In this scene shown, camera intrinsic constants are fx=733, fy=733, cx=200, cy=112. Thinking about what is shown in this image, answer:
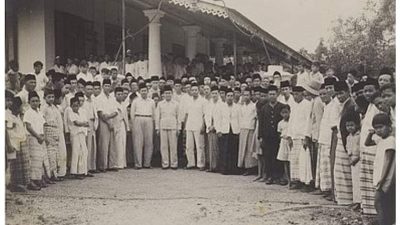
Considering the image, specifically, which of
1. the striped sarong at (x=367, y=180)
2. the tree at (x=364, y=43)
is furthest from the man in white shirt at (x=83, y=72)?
the striped sarong at (x=367, y=180)

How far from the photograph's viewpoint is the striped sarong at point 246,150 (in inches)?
133

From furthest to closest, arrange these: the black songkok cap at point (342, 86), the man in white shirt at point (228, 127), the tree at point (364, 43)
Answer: the man in white shirt at point (228, 127)
the black songkok cap at point (342, 86)
the tree at point (364, 43)

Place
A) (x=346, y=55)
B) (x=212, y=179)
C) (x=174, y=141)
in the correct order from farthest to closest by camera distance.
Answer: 1. (x=174, y=141)
2. (x=212, y=179)
3. (x=346, y=55)

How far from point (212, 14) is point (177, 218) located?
890 millimetres

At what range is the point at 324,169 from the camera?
126 inches

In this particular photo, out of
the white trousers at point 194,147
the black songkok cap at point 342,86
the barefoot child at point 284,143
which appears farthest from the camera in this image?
the white trousers at point 194,147

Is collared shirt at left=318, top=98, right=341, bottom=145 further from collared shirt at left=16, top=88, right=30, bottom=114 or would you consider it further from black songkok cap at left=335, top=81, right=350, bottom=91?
collared shirt at left=16, top=88, right=30, bottom=114

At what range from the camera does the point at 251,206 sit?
3098mm

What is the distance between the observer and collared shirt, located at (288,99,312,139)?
3.29 m

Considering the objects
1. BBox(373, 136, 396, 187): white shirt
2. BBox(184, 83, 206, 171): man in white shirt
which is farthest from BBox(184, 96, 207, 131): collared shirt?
BBox(373, 136, 396, 187): white shirt

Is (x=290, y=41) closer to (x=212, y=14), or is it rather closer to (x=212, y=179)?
(x=212, y=14)

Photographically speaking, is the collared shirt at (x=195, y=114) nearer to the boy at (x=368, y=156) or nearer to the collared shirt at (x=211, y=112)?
the collared shirt at (x=211, y=112)

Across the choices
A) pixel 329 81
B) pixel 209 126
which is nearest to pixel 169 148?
pixel 209 126

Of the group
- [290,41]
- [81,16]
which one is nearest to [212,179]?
[290,41]
